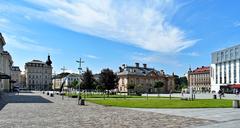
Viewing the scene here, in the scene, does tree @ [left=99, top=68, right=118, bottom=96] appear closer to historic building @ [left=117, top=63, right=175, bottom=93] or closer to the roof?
historic building @ [left=117, top=63, right=175, bottom=93]

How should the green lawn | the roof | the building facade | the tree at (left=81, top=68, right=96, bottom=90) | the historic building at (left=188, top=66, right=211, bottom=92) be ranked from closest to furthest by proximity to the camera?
the green lawn < the tree at (left=81, top=68, right=96, bottom=90) < the building facade < the roof < the historic building at (left=188, top=66, right=211, bottom=92)

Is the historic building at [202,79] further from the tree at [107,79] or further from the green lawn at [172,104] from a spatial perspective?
the green lawn at [172,104]

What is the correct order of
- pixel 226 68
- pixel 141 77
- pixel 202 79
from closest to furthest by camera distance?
pixel 226 68
pixel 141 77
pixel 202 79

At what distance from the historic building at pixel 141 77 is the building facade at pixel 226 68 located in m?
20.1

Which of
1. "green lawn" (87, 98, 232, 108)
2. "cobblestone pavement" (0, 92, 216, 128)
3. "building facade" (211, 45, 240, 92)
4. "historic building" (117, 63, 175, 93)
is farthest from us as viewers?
"historic building" (117, 63, 175, 93)

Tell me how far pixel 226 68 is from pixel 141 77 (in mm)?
33733

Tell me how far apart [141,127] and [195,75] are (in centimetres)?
18581

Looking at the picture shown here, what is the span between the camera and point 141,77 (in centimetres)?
14650

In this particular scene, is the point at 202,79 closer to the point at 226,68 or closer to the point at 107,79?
the point at 226,68

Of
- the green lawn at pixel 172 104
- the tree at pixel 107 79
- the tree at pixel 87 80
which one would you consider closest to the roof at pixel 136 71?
the tree at pixel 87 80

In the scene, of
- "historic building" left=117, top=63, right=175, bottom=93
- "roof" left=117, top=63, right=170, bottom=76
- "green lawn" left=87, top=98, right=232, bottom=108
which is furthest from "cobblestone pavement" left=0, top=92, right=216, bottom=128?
"roof" left=117, top=63, right=170, bottom=76

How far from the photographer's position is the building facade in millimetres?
126438

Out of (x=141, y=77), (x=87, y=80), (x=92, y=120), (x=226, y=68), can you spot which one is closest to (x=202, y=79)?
(x=141, y=77)

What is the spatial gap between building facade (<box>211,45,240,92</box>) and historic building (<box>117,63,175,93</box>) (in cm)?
2014
